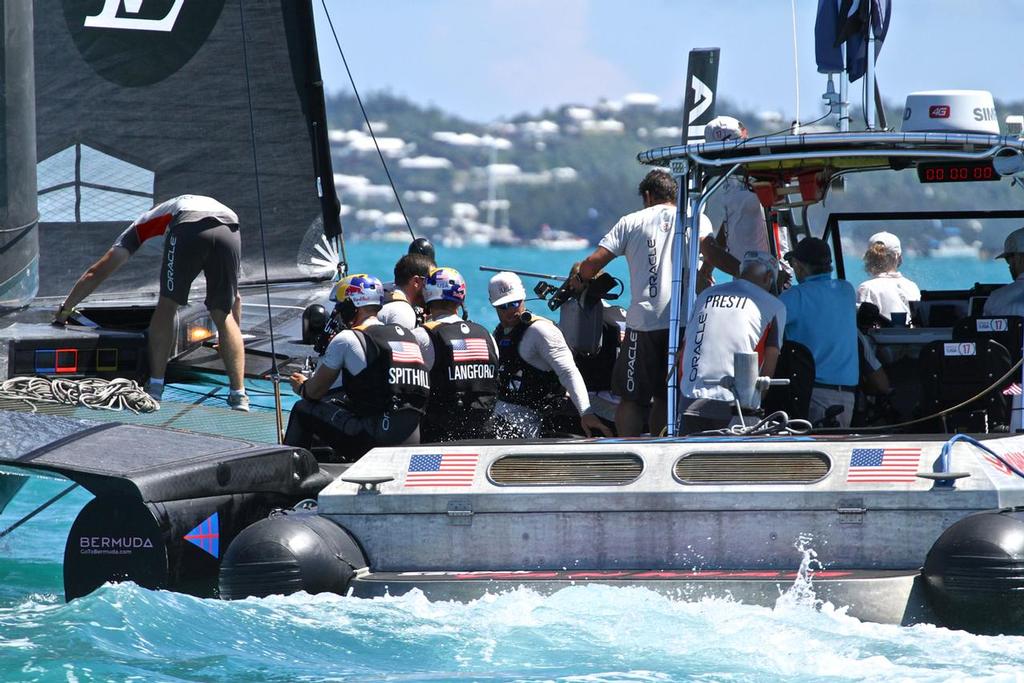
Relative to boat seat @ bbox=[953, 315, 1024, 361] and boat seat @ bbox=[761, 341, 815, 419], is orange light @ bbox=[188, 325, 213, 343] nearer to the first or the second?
boat seat @ bbox=[761, 341, 815, 419]

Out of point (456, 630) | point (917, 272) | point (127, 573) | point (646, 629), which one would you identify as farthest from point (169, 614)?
point (917, 272)

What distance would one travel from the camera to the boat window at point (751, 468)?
260 inches

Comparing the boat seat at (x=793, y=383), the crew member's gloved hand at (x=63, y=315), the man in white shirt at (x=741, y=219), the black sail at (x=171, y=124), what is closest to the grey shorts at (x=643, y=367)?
the man in white shirt at (x=741, y=219)

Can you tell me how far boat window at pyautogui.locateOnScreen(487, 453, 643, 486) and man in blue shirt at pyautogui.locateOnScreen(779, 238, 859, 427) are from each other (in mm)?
1223

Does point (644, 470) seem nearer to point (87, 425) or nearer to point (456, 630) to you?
point (456, 630)

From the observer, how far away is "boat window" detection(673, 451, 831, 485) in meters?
6.61

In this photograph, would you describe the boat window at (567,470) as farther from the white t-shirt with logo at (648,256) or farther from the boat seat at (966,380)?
the white t-shirt with logo at (648,256)

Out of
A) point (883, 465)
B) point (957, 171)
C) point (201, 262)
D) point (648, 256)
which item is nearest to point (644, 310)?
point (648, 256)

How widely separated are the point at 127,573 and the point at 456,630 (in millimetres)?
1466

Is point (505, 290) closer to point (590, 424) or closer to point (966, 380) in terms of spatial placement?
point (590, 424)

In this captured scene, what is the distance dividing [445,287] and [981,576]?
3.42m

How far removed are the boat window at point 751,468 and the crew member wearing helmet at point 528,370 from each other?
199 centimetres

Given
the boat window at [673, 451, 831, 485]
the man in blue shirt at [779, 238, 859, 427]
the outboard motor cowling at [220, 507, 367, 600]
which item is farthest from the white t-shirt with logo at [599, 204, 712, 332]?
the outboard motor cowling at [220, 507, 367, 600]

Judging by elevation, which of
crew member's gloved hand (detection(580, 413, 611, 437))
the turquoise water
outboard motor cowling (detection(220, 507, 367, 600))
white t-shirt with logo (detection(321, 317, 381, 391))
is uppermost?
white t-shirt with logo (detection(321, 317, 381, 391))
